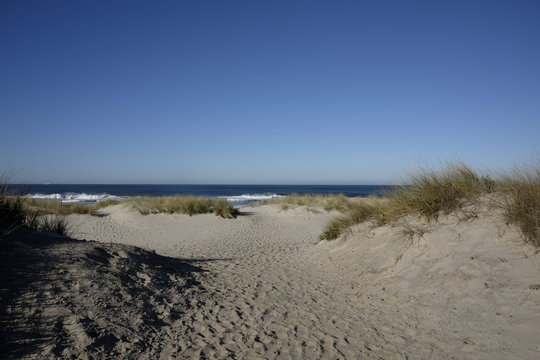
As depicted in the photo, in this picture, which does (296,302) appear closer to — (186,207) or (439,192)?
(439,192)

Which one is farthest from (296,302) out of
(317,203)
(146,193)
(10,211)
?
(146,193)

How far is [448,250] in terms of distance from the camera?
5992mm

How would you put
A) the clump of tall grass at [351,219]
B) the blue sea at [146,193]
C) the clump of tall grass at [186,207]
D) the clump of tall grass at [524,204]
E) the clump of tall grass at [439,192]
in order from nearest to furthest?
the clump of tall grass at [524,204] → the clump of tall grass at [439,192] → the clump of tall grass at [351,219] → the clump of tall grass at [186,207] → the blue sea at [146,193]

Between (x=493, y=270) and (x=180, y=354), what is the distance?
4.57 meters

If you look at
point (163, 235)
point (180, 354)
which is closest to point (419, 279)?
point (180, 354)

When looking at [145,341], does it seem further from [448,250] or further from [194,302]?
[448,250]

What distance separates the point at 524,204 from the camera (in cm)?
557

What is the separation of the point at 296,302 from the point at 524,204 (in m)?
4.09

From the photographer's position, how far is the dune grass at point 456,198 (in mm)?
5508

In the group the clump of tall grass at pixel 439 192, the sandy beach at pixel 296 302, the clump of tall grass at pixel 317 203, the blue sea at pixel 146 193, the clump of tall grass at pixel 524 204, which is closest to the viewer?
the sandy beach at pixel 296 302

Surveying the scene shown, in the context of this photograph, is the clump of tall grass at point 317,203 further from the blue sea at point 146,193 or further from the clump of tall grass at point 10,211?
the clump of tall grass at point 10,211

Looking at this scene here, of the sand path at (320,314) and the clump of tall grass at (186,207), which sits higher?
the clump of tall grass at (186,207)

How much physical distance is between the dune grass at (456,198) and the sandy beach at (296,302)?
347 mm

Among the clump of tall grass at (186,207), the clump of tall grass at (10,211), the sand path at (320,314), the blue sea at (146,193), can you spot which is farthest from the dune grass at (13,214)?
the clump of tall grass at (186,207)
